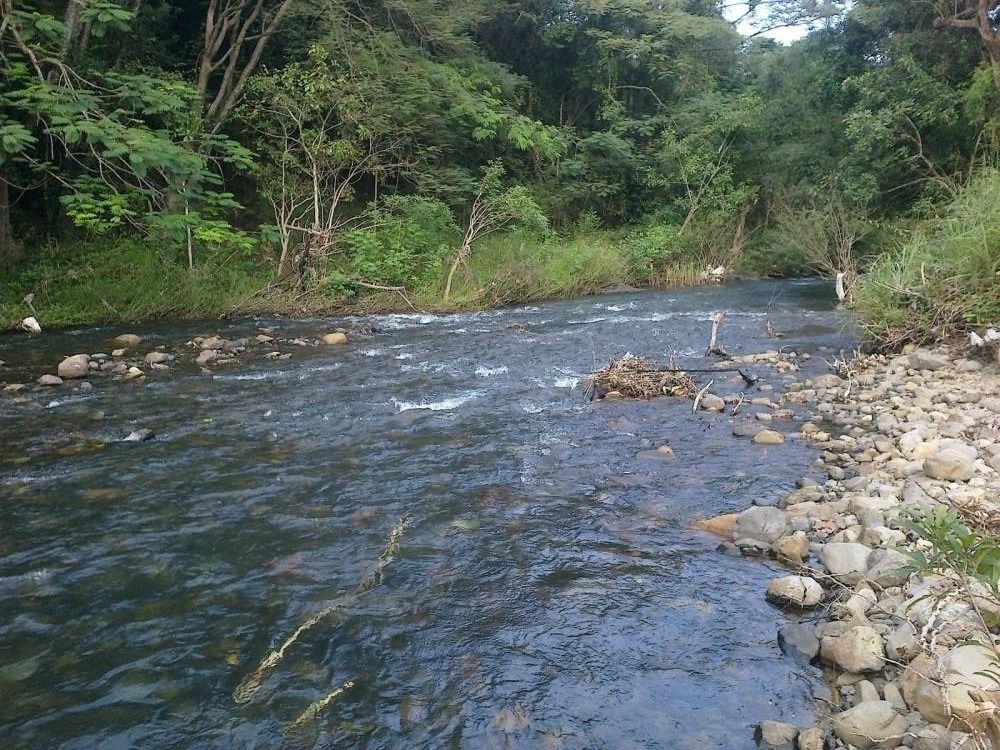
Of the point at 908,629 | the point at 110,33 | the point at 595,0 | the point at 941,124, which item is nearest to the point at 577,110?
the point at 595,0

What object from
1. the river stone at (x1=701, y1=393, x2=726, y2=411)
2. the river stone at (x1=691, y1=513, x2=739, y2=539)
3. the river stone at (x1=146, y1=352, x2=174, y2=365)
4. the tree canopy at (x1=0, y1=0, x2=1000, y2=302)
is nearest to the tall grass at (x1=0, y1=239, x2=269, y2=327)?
the tree canopy at (x1=0, y1=0, x2=1000, y2=302)

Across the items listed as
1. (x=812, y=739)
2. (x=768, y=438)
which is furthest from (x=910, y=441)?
(x=812, y=739)

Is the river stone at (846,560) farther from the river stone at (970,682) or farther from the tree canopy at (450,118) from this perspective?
the tree canopy at (450,118)

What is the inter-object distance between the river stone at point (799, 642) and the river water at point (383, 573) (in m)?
0.12

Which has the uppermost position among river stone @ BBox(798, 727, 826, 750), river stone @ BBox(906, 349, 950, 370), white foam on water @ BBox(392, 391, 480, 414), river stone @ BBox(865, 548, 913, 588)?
river stone @ BBox(906, 349, 950, 370)

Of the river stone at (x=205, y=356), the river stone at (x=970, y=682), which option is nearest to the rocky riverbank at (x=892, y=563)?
the river stone at (x=970, y=682)

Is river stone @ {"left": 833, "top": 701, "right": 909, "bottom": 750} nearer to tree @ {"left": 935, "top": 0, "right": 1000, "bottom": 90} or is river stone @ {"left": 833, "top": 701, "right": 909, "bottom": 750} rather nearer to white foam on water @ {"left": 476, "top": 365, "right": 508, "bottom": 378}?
white foam on water @ {"left": 476, "top": 365, "right": 508, "bottom": 378}

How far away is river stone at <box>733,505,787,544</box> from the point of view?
15.4 ft

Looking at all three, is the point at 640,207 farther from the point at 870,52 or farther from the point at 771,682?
the point at 771,682

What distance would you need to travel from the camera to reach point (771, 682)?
3324mm

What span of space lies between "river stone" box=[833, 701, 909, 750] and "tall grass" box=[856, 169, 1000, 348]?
6.29m

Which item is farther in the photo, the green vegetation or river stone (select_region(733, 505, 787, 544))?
the green vegetation

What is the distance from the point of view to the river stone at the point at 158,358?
9.91 metres

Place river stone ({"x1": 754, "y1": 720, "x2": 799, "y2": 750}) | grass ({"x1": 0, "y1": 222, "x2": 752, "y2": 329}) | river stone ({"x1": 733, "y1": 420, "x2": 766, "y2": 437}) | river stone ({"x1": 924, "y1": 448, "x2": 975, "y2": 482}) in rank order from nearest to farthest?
river stone ({"x1": 754, "y1": 720, "x2": 799, "y2": 750}) < river stone ({"x1": 924, "y1": 448, "x2": 975, "y2": 482}) < river stone ({"x1": 733, "y1": 420, "x2": 766, "y2": 437}) < grass ({"x1": 0, "y1": 222, "x2": 752, "y2": 329})
